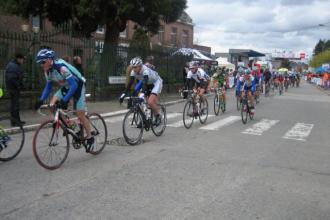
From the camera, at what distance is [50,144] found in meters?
7.52

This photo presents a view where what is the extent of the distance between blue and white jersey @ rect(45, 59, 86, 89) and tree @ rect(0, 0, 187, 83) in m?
12.2

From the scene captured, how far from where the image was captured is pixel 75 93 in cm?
804

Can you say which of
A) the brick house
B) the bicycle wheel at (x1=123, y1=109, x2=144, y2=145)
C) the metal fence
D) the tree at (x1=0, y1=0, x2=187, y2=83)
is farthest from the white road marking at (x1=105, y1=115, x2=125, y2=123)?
the brick house

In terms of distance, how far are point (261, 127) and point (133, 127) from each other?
5.10 meters

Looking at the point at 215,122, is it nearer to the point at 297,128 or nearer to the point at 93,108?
the point at 297,128

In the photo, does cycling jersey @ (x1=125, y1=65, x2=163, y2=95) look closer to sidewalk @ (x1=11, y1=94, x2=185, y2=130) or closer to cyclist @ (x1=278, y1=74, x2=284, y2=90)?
sidewalk @ (x1=11, y1=94, x2=185, y2=130)

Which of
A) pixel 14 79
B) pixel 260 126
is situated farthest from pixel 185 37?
pixel 14 79

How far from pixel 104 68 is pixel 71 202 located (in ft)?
48.3

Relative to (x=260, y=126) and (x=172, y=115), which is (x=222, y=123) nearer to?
(x=260, y=126)

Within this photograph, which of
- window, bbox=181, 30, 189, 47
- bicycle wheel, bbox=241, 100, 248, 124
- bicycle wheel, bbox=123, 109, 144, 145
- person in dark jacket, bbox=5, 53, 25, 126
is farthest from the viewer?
window, bbox=181, 30, 189, 47

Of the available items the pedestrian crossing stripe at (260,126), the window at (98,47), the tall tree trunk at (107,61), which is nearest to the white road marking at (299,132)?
the pedestrian crossing stripe at (260,126)

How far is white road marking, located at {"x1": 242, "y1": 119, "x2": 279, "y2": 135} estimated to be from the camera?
12.8m

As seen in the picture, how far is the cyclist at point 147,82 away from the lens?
993 centimetres

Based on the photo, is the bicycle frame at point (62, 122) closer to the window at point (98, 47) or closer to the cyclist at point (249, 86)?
the cyclist at point (249, 86)
